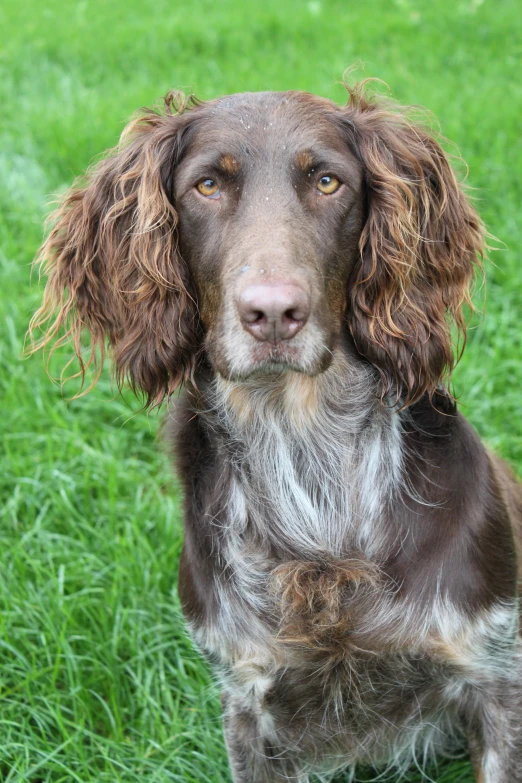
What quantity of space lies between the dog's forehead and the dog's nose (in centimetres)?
50

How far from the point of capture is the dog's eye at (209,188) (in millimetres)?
2625

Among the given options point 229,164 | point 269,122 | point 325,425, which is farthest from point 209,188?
point 325,425

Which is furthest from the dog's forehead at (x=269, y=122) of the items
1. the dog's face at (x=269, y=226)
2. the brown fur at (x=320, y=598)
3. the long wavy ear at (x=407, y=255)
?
the brown fur at (x=320, y=598)

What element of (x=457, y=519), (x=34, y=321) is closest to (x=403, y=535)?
(x=457, y=519)

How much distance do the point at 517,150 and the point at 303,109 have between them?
3.49 m

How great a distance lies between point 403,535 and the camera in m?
2.78

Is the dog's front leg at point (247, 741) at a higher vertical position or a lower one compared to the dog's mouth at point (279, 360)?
lower

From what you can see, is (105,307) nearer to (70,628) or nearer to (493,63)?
(70,628)

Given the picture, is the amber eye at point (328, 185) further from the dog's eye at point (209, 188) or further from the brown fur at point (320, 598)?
the brown fur at point (320, 598)

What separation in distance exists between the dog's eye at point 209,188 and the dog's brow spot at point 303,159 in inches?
9.0

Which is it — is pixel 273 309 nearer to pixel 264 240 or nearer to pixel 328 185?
pixel 264 240

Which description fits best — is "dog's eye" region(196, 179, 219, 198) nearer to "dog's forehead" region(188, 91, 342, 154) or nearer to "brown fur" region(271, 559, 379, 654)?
"dog's forehead" region(188, 91, 342, 154)

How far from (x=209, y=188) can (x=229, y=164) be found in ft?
0.31

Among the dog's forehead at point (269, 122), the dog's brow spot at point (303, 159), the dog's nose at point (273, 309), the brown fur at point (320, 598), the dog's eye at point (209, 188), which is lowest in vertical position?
the brown fur at point (320, 598)
